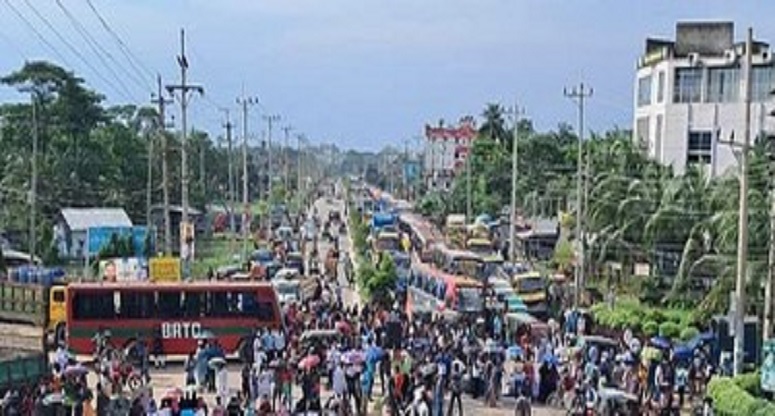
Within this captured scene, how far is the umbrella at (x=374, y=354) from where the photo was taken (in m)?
26.8

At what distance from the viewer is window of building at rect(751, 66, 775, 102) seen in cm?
6500

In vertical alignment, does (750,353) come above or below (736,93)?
below

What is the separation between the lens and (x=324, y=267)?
59.3 metres

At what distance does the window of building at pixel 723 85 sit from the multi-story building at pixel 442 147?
76.0 metres

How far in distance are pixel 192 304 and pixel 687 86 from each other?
41.9m

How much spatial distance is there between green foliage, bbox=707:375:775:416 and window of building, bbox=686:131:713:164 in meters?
42.2

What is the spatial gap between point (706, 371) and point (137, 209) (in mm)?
54051

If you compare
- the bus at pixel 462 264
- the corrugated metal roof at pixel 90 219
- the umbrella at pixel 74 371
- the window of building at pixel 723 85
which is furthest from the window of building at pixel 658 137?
→ the umbrella at pixel 74 371

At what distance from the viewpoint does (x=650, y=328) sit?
36750mm

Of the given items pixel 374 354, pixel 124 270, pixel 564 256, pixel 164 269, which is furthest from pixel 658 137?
pixel 374 354

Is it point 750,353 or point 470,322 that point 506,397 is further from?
point 470,322

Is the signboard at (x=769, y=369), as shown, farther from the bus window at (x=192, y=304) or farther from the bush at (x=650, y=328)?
the bus window at (x=192, y=304)

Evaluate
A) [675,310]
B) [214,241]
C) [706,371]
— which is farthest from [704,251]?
[214,241]

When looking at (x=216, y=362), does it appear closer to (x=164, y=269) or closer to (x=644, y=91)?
(x=164, y=269)
